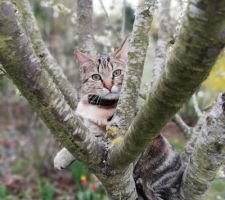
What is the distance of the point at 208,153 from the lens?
5.26 ft

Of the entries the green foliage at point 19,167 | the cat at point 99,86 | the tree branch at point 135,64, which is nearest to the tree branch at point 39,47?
the cat at point 99,86

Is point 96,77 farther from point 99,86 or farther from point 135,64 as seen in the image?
point 135,64

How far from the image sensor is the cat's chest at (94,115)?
2.16m

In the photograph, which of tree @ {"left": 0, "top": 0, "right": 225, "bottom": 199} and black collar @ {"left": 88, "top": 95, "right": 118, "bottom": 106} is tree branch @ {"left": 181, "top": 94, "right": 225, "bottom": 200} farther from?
black collar @ {"left": 88, "top": 95, "right": 118, "bottom": 106}

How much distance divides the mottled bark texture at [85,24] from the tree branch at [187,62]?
1.50 metres

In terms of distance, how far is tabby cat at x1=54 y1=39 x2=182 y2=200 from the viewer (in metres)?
1.93

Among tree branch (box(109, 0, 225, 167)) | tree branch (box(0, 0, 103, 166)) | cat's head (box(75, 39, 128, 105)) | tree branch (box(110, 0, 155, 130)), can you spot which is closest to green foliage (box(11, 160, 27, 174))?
cat's head (box(75, 39, 128, 105))

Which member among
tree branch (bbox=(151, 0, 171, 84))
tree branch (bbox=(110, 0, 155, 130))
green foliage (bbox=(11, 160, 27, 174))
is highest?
tree branch (bbox=(110, 0, 155, 130))

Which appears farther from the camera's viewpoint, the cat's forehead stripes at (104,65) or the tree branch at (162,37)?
the tree branch at (162,37)

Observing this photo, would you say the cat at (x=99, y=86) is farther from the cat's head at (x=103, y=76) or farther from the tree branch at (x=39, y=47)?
the tree branch at (x=39, y=47)

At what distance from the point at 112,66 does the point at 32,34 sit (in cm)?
49

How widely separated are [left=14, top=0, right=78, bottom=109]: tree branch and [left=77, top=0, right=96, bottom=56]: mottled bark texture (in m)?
0.42

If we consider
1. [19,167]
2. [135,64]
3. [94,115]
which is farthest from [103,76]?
[19,167]

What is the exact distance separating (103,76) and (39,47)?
16.5 inches
